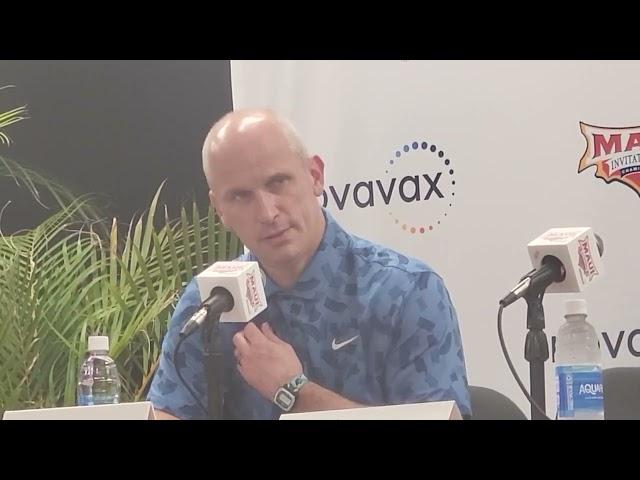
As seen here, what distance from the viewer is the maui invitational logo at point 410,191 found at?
2.76 meters

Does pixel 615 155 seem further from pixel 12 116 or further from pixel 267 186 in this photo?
pixel 12 116

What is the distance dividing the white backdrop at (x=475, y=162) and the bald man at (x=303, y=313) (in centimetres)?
6

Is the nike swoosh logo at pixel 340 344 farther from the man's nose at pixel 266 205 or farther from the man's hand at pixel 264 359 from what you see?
the man's nose at pixel 266 205

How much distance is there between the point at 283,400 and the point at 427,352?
0.39 meters

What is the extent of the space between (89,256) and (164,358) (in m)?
0.36

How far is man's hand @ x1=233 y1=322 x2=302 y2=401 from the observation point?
8.67ft

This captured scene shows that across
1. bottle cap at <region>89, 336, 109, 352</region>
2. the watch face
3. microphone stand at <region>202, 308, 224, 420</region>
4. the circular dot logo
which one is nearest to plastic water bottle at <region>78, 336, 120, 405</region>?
bottle cap at <region>89, 336, 109, 352</region>

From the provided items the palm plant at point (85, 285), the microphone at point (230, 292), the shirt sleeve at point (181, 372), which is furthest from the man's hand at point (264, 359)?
the microphone at point (230, 292)

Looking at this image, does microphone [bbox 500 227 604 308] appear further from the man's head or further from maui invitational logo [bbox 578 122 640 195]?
the man's head

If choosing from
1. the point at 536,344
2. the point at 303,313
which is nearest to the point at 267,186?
the point at 303,313
